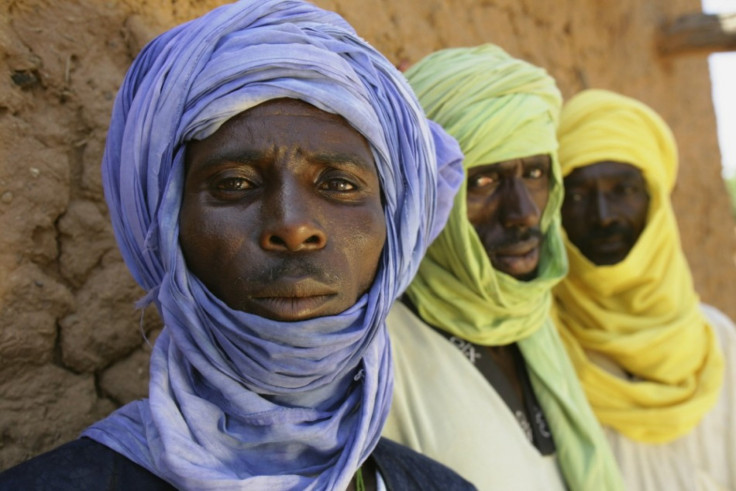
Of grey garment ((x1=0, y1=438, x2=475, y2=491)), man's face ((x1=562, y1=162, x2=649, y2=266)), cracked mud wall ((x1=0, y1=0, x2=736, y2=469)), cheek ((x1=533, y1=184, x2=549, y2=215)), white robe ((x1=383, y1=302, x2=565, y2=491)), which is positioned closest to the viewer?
grey garment ((x1=0, y1=438, x2=475, y2=491))

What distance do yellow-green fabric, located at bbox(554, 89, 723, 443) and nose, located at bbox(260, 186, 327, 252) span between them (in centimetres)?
166

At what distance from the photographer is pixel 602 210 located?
9.30 feet

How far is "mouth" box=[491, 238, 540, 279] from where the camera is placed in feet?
7.59

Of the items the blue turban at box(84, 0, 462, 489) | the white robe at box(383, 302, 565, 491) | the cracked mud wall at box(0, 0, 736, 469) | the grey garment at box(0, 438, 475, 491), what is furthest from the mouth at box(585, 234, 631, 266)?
the grey garment at box(0, 438, 475, 491)

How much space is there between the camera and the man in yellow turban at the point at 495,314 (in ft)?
7.04

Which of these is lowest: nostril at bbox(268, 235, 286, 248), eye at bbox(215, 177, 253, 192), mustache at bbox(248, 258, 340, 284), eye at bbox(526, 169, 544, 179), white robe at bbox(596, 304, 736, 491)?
white robe at bbox(596, 304, 736, 491)

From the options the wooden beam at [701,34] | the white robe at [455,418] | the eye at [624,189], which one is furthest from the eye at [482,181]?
the wooden beam at [701,34]

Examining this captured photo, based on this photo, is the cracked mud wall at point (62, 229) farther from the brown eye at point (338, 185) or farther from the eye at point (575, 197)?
the eye at point (575, 197)

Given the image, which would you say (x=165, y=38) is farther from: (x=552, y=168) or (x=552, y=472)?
(x=552, y=472)

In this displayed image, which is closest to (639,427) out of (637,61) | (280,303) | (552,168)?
(552,168)

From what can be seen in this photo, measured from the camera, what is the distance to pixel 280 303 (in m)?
1.40

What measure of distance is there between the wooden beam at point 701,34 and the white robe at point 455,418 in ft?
11.2

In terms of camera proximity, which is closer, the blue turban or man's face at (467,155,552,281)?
the blue turban

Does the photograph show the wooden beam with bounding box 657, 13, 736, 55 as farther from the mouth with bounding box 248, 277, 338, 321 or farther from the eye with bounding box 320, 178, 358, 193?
the mouth with bounding box 248, 277, 338, 321
